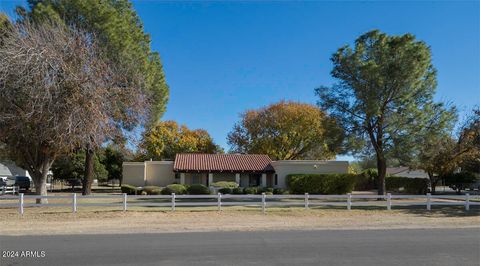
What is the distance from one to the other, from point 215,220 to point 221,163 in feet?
94.3

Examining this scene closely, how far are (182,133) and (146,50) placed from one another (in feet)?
127

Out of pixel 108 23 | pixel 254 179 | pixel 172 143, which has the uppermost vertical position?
pixel 108 23

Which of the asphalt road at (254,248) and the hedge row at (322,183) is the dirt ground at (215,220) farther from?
the hedge row at (322,183)

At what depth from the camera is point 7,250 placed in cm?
1098

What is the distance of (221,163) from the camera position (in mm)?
47906

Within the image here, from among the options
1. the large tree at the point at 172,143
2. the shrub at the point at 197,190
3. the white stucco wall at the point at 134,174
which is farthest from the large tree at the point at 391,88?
the large tree at the point at 172,143

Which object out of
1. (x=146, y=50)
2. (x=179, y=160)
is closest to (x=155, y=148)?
(x=179, y=160)

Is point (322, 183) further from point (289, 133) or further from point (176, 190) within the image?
point (289, 133)

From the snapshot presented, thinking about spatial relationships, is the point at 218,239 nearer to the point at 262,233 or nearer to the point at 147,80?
the point at 262,233

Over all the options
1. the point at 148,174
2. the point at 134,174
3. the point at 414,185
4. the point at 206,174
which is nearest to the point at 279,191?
the point at 206,174

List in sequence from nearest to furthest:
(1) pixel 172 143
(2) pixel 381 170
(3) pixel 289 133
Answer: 1. (2) pixel 381 170
2. (3) pixel 289 133
3. (1) pixel 172 143

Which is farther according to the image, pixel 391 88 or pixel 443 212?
pixel 391 88

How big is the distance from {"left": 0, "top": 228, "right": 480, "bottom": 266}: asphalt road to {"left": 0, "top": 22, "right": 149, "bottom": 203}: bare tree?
9.34 m

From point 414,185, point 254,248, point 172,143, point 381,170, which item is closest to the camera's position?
point 254,248
